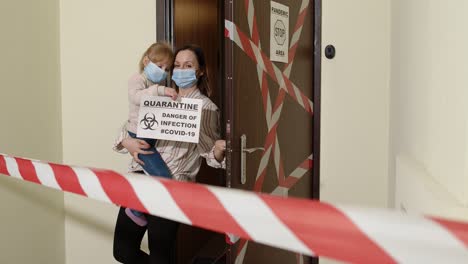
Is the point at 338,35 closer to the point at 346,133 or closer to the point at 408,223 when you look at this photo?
the point at 346,133

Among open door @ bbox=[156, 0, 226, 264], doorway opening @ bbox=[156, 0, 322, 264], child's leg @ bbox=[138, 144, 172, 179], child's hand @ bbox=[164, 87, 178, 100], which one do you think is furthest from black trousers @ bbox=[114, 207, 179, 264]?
open door @ bbox=[156, 0, 226, 264]

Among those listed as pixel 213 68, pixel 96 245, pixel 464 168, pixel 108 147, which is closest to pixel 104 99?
pixel 108 147

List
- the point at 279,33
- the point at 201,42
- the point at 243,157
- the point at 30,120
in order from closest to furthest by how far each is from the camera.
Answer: the point at 243,157
the point at 279,33
the point at 30,120
the point at 201,42

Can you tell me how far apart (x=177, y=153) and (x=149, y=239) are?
1.30 ft

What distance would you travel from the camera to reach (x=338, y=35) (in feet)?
8.25

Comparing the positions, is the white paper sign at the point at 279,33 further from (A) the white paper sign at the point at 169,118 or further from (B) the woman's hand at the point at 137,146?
(B) the woman's hand at the point at 137,146

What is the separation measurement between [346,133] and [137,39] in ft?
4.34

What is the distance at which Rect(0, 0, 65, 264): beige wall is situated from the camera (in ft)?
7.16

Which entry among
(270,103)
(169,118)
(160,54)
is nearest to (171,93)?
(169,118)

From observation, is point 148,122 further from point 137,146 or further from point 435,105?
point 435,105

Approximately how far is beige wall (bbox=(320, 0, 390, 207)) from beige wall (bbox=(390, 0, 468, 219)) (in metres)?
0.64

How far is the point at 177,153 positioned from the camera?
79.5 inches

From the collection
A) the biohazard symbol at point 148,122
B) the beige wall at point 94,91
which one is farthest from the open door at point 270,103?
the beige wall at point 94,91

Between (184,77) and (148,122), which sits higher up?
(184,77)
